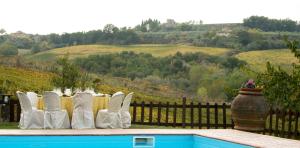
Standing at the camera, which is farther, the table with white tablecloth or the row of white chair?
the table with white tablecloth

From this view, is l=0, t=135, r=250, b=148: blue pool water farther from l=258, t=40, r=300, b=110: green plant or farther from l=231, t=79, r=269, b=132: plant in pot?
l=258, t=40, r=300, b=110: green plant

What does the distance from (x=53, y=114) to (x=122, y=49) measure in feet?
162

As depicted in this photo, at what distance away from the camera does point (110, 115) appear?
12656mm

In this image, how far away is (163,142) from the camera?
10.5m

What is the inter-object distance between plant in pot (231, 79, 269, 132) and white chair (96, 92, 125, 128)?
9.39 feet

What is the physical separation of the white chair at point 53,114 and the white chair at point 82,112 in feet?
0.86

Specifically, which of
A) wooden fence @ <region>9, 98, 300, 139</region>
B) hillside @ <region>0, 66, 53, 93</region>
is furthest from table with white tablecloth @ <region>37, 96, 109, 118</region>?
hillside @ <region>0, 66, 53, 93</region>

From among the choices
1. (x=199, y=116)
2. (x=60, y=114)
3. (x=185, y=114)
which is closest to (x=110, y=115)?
(x=60, y=114)

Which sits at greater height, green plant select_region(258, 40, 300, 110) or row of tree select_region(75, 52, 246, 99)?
green plant select_region(258, 40, 300, 110)

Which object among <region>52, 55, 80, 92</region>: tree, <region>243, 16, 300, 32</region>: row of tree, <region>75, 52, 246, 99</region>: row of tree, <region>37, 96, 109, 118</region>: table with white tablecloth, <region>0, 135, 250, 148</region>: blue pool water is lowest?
<region>75, 52, 246, 99</region>: row of tree

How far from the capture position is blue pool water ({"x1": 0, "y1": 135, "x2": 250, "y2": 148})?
9594mm

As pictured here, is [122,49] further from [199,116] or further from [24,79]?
[199,116]

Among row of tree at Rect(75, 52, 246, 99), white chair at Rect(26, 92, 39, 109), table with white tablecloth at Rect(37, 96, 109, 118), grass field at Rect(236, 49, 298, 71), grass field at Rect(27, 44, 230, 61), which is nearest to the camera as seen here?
table with white tablecloth at Rect(37, 96, 109, 118)

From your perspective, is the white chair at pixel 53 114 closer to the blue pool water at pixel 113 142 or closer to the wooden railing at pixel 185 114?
the blue pool water at pixel 113 142
